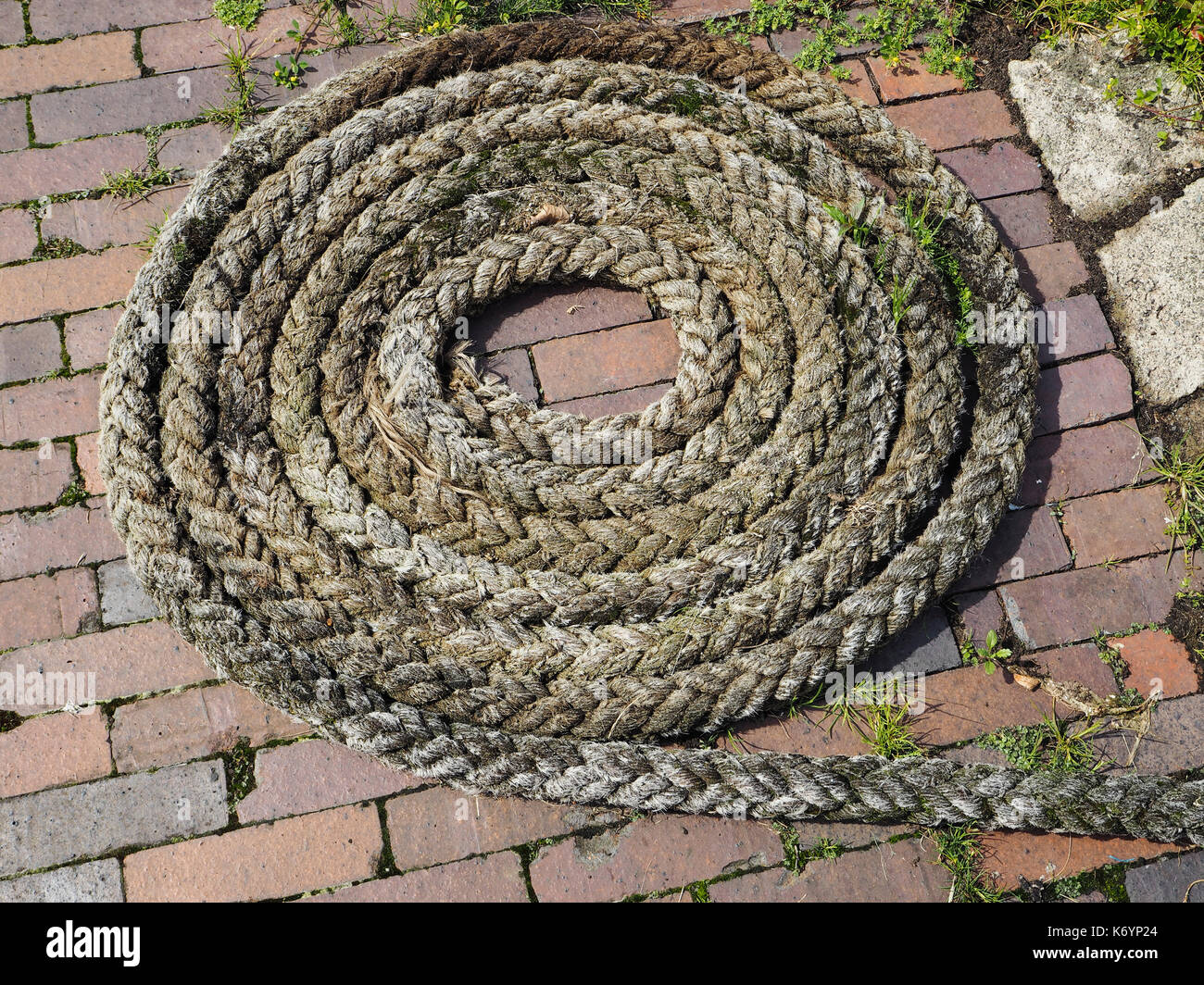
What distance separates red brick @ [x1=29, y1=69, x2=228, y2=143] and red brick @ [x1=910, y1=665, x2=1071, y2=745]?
2958 millimetres

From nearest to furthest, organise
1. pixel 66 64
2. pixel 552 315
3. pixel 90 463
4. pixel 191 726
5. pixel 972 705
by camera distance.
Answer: pixel 191 726 → pixel 972 705 → pixel 90 463 → pixel 552 315 → pixel 66 64

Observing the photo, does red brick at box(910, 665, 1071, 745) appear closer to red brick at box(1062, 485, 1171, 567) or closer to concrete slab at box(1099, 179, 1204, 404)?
red brick at box(1062, 485, 1171, 567)

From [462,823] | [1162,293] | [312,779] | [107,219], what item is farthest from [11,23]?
[1162,293]

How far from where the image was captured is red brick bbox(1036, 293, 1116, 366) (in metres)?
2.95

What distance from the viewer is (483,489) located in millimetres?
2586

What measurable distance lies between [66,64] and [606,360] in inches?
83.3

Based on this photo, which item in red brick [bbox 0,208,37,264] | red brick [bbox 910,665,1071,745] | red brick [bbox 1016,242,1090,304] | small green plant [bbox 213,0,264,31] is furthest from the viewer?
small green plant [bbox 213,0,264,31]

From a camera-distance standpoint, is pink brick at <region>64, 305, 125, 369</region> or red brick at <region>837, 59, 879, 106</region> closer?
pink brick at <region>64, 305, 125, 369</region>

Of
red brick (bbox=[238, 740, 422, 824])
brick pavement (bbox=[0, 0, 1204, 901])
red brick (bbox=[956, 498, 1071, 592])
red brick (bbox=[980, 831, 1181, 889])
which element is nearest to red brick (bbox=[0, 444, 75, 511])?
brick pavement (bbox=[0, 0, 1204, 901])

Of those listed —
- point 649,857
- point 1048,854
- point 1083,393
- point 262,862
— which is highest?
point 1083,393

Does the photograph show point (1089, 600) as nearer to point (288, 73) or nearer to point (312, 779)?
point (312, 779)

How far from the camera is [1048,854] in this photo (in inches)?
96.0

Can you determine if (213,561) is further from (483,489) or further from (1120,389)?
(1120,389)

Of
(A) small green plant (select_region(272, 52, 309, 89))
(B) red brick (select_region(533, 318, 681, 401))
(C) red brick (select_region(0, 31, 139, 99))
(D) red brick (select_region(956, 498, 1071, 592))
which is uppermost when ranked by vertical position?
(C) red brick (select_region(0, 31, 139, 99))
